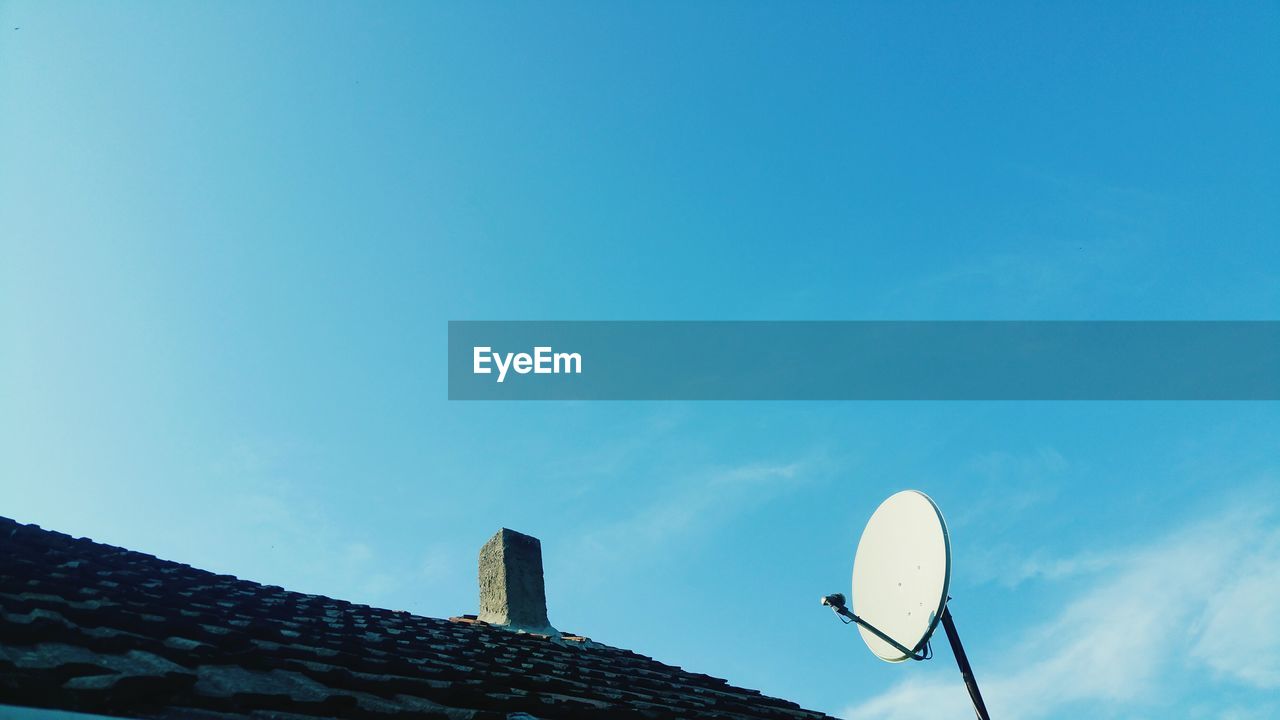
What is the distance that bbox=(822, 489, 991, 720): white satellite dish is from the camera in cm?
690

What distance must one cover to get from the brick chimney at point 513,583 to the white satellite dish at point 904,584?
8.50ft

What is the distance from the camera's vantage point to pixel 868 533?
8.11m

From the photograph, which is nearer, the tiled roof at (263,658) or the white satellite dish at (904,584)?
the tiled roof at (263,658)

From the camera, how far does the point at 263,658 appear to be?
13.6ft

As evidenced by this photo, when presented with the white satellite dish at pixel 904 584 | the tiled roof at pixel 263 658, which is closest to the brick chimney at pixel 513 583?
the tiled roof at pixel 263 658

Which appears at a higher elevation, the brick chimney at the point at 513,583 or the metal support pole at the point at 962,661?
the brick chimney at the point at 513,583

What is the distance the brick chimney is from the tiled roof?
0.98ft

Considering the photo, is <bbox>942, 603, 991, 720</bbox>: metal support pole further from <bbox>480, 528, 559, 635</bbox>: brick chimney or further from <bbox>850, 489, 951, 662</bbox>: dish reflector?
<bbox>480, 528, 559, 635</bbox>: brick chimney

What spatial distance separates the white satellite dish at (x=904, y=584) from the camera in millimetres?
6902

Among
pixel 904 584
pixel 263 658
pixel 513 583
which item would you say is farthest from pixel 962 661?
pixel 263 658

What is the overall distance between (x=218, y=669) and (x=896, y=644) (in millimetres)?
5255

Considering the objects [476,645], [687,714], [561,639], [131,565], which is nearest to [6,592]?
[131,565]

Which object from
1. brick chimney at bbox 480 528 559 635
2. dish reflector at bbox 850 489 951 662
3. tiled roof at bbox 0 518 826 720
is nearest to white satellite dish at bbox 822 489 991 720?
dish reflector at bbox 850 489 951 662

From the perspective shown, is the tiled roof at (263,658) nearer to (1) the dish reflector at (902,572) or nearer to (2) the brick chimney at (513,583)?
(2) the brick chimney at (513,583)
